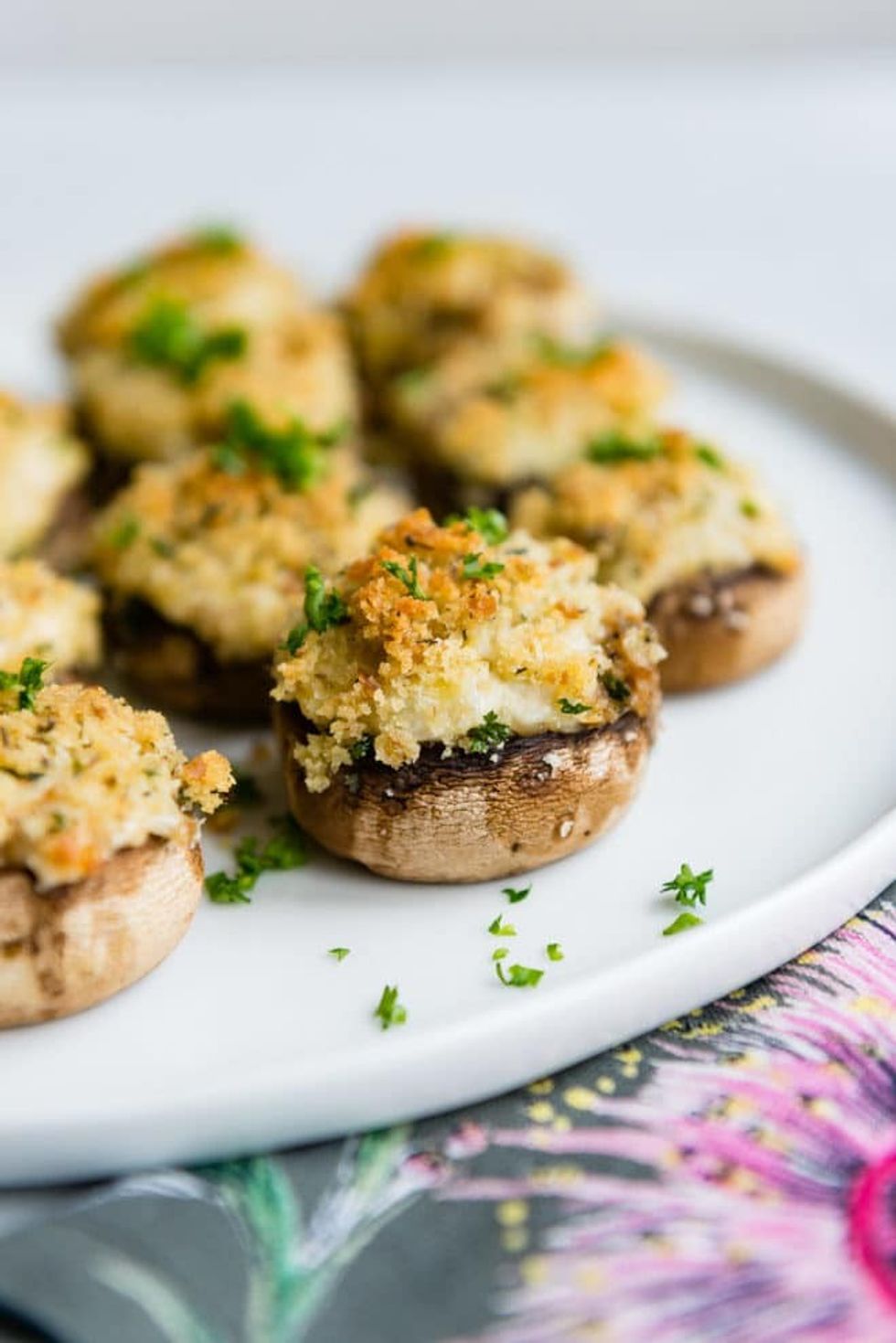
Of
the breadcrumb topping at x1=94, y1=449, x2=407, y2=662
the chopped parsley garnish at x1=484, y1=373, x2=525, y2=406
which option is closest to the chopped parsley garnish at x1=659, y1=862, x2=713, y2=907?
the breadcrumb topping at x1=94, y1=449, x2=407, y2=662

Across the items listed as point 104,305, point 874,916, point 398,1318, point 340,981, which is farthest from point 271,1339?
point 104,305

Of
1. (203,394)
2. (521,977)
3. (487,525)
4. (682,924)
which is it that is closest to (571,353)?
(203,394)

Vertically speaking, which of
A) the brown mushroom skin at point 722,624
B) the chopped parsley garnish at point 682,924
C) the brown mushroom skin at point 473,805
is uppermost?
the brown mushroom skin at point 722,624

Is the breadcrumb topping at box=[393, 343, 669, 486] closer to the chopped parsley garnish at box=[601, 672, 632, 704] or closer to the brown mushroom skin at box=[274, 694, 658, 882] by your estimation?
the chopped parsley garnish at box=[601, 672, 632, 704]

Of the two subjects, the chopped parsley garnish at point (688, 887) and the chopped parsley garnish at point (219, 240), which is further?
the chopped parsley garnish at point (219, 240)

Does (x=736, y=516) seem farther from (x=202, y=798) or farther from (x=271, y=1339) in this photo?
(x=271, y=1339)

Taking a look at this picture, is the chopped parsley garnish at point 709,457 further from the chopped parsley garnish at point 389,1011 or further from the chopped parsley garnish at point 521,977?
the chopped parsley garnish at point 389,1011

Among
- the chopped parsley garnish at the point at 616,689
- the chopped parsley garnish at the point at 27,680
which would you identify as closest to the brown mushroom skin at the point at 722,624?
the chopped parsley garnish at the point at 616,689
